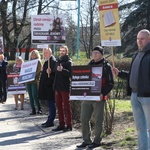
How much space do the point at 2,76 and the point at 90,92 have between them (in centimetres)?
838

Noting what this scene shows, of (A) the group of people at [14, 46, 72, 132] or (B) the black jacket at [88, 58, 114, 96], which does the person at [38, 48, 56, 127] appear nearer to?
(A) the group of people at [14, 46, 72, 132]

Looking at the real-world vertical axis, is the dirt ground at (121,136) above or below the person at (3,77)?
below

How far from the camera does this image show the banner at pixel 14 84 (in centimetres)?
1252

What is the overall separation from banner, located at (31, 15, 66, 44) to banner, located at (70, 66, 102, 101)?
2531 mm

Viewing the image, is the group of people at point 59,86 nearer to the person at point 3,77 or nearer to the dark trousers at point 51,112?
the dark trousers at point 51,112

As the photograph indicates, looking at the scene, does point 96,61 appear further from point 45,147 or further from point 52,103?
point 52,103

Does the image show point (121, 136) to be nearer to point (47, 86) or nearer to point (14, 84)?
point (47, 86)

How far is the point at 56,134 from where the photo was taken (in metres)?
8.38

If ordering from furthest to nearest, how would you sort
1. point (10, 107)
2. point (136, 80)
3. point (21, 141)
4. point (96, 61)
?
point (10, 107) < point (21, 141) < point (96, 61) < point (136, 80)

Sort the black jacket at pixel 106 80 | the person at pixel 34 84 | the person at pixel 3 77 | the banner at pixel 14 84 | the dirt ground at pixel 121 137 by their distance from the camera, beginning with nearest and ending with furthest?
the black jacket at pixel 106 80, the dirt ground at pixel 121 137, the person at pixel 34 84, the banner at pixel 14 84, the person at pixel 3 77

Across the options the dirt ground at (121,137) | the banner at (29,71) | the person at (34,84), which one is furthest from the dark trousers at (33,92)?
the dirt ground at (121,137)

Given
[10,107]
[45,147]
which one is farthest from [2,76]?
[45,147]

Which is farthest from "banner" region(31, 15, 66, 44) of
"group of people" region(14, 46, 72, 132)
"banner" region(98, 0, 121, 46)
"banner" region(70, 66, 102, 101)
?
"banner" region(98, 0, 121, 46)

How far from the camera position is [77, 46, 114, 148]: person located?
271 inches
